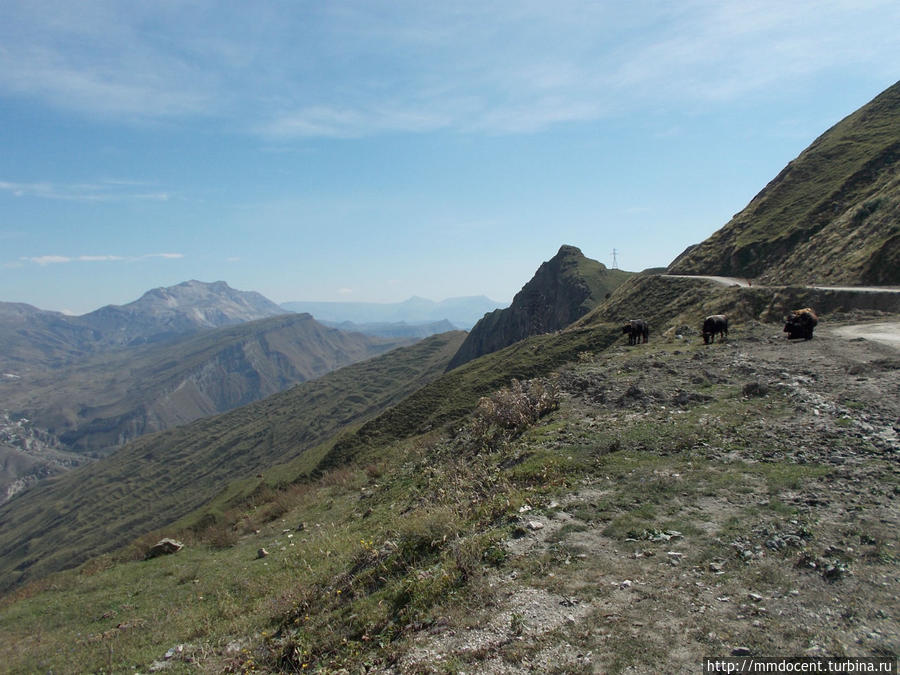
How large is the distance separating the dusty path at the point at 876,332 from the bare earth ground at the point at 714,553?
776cm

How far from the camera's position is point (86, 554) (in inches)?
6491

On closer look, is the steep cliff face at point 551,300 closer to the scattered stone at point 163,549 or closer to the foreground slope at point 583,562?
the foreground slope at point 583,562

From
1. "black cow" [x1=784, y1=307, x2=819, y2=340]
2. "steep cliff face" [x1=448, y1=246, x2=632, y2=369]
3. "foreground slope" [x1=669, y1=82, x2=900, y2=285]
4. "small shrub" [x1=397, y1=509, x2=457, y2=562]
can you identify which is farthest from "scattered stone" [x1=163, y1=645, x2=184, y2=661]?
"steep cliff face" [x1=448, y1=246, x2=632, y2=369]

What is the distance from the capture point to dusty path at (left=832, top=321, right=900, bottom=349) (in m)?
21.8

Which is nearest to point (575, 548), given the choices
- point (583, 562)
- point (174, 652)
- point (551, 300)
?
point (583, 562)

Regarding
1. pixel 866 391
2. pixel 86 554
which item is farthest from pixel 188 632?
pixel 86 554

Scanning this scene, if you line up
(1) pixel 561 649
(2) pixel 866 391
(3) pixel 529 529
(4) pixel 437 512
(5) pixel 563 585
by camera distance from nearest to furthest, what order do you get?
(1) pixel 561 649 < (5) pixel 563 585 < (3) pixel 529 529 < (4) pixel 437 512 < (2) pixel 866 391

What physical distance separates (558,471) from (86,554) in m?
214

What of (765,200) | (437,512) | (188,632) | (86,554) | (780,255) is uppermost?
(765,200)

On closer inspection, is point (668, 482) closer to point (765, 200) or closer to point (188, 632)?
point (188, 632)

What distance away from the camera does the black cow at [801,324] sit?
80.3 ft

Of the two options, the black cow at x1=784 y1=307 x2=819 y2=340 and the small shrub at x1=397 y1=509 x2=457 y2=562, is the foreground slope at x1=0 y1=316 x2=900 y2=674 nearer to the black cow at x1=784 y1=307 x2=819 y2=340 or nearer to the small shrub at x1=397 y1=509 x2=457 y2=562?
the small shrub at x1=397 y1=509 x2=457 y2=562

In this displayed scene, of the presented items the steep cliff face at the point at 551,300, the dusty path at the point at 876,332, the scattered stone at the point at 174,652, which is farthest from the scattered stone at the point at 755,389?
the steep cliff face at the point at 551,300

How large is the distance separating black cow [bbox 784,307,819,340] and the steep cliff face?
264ft
